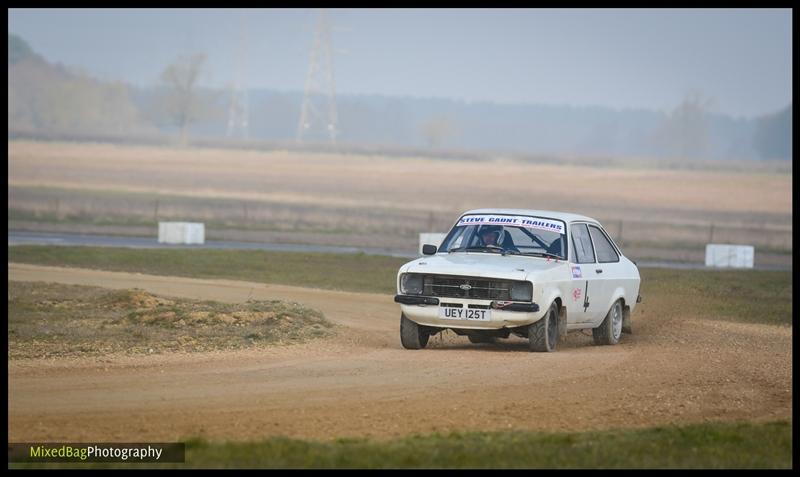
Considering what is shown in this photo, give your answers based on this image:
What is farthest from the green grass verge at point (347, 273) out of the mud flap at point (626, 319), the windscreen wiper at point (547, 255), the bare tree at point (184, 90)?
the bare tree at point (184, 90)

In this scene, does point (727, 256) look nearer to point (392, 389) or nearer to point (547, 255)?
point (547, 255)

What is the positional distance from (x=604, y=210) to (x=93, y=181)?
3335 centimetres

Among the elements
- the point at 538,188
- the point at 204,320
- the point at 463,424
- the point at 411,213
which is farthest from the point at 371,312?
the point at 538,188

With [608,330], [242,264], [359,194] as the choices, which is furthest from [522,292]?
[359,194]

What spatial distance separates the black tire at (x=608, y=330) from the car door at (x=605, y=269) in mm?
115

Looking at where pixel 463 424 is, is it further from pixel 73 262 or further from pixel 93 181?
pixel 93 181

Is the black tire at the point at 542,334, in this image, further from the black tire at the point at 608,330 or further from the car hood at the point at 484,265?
the black tire at the point at 608,330

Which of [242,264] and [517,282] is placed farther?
[242,264]

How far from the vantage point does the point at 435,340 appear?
17016mm

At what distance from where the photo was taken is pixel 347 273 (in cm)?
3012

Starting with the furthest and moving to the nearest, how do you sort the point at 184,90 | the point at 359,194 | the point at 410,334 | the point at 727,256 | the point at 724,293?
the point at 184,90 → the point at 359,194 → the point at 727,256 → the point at 724,293 → the point at 410,334

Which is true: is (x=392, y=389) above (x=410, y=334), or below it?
below

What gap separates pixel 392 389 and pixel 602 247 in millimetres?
5549

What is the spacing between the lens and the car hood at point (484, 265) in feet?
47.7
